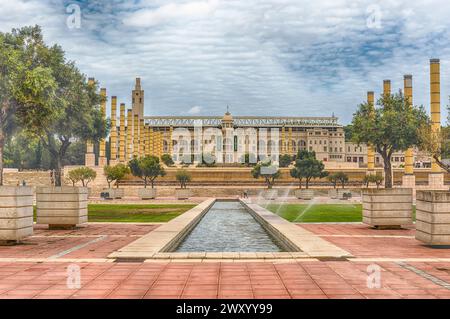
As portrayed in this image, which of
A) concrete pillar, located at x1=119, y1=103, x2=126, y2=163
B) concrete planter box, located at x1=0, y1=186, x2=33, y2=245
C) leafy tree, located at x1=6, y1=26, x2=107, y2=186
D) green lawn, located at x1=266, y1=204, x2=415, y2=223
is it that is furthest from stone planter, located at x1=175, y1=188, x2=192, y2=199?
concrete pillar, located at x1=119, y1=103, x2=126, y2=163

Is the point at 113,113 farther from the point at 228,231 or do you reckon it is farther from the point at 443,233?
the point at 443,233

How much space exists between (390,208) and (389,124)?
29459mm

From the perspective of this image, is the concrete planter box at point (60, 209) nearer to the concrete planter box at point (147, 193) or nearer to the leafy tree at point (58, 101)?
the leafy tree at point (58, 101)

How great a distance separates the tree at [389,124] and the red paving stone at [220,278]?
113 feet

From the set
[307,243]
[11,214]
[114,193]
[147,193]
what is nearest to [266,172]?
[147,193]

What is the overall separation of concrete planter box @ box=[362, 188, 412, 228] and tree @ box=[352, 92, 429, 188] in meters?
28.9

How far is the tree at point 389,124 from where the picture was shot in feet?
147

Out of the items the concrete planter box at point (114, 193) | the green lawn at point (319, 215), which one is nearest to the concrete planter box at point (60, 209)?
the green lawn at point (319, 215)

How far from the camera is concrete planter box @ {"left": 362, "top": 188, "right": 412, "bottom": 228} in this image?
16.8 metres

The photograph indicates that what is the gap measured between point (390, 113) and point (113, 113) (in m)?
45.4

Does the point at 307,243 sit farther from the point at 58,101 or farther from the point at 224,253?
the point at 58,101
